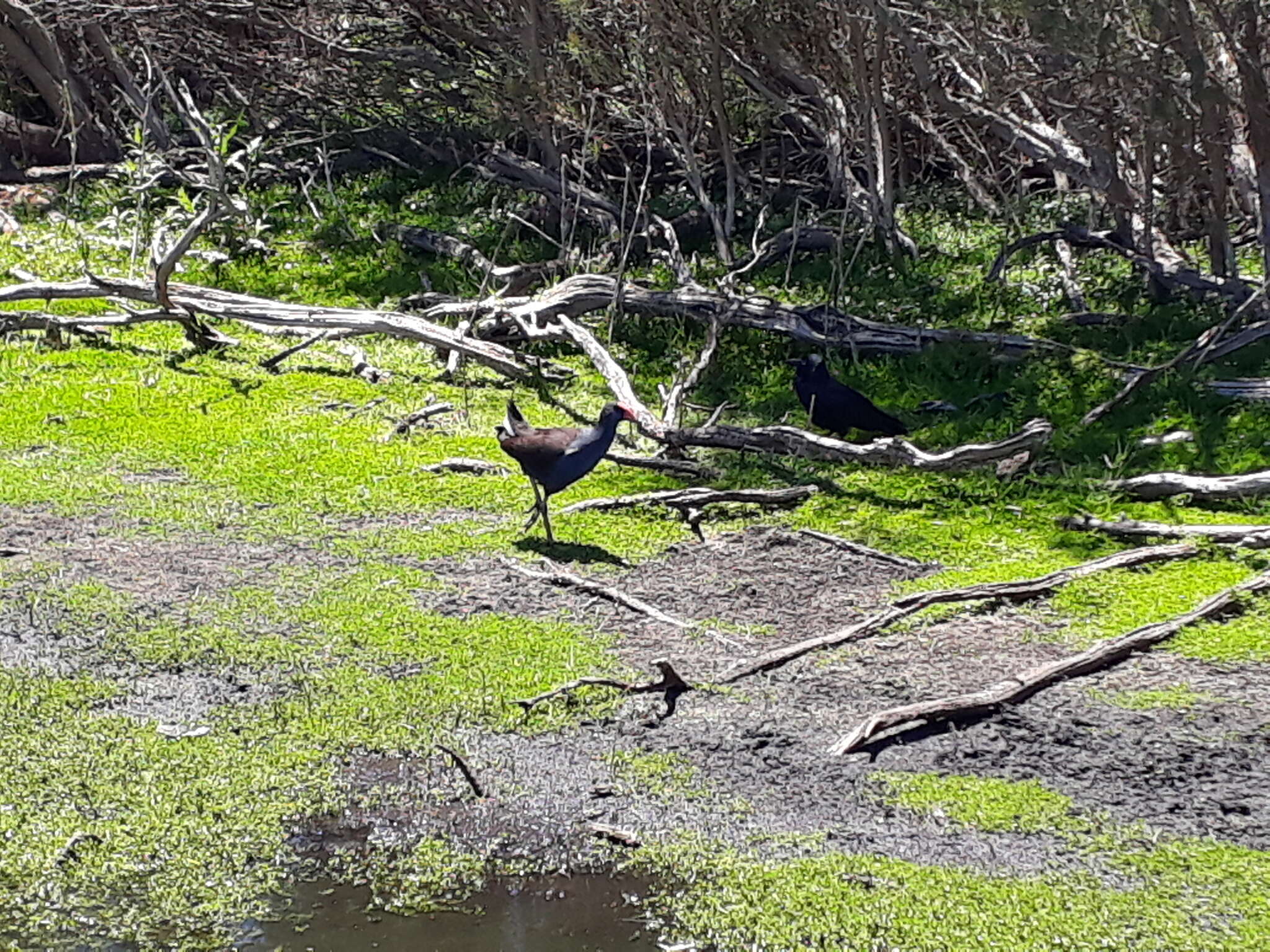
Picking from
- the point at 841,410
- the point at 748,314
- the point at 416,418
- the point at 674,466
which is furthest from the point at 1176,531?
the point at 416,418

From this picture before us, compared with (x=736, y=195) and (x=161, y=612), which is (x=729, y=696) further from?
(x=736, y=195)

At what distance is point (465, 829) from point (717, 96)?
752cm

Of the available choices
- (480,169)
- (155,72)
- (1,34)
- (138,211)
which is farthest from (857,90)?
(1,34)

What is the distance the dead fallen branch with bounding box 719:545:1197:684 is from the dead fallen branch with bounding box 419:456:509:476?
276 centimetres

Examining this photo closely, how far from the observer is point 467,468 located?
→ 8508mm

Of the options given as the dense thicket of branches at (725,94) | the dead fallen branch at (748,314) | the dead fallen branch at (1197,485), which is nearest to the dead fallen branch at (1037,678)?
the dead fallen branch at (1197,485)

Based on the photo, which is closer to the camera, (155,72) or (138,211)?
(138,211)

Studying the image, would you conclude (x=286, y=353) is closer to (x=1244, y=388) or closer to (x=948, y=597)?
(x=948, y=597)

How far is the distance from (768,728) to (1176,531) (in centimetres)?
274

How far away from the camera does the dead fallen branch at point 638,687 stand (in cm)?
547

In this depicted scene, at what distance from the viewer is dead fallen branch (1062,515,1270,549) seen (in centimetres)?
691

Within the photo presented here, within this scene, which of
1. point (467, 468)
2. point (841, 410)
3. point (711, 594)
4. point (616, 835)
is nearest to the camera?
point (616, 835)

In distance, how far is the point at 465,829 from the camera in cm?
471

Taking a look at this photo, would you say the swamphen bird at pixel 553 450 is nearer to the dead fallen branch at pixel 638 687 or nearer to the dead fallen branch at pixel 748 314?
the dead fallen branch at pixel 638 687
